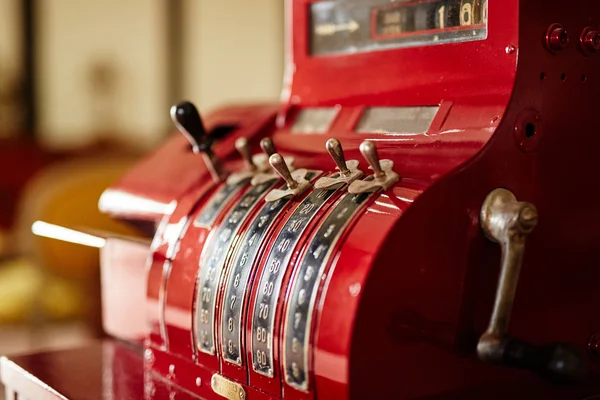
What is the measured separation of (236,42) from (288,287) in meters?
5.38

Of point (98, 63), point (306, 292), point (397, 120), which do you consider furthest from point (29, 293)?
point (306, 292)

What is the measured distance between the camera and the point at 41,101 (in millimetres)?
6562

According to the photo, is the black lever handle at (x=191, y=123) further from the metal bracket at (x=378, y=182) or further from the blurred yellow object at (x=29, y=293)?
the blurred yellow object at (x=29, y=293)

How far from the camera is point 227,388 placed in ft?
4.13

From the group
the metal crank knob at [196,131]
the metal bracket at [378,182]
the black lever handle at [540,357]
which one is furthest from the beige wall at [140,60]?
the black lever handle at [540,357]

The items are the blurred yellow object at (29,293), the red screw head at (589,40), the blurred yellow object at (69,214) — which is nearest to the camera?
the red screw head at (589,40)

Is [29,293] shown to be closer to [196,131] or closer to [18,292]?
[18,292]

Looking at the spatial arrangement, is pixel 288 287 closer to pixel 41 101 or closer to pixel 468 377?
pixel 468 377

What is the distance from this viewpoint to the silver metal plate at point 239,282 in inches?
48.7

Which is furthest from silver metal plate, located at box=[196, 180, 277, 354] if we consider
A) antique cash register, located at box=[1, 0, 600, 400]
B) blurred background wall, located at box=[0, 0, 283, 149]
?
blurred background wall, located at box=[0, 0, 283, 149]

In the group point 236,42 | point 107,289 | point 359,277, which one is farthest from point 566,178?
point 236,42

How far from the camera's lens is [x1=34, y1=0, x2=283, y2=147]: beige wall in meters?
6.26

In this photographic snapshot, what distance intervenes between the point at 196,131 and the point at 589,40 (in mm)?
657

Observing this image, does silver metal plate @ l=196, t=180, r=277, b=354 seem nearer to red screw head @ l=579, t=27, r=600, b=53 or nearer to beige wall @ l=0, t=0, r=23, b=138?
red screw head @ l=579, t=27, r=600, b=53
